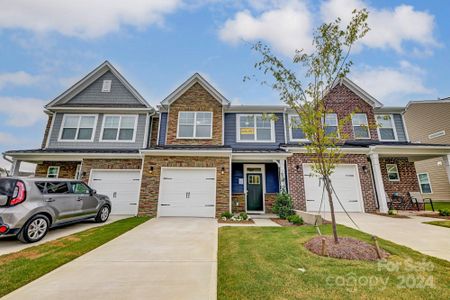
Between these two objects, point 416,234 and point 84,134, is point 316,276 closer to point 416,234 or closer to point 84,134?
point 416,234

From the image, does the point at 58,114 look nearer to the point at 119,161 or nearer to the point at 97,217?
the point at 119,161

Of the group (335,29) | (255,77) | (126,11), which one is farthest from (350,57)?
(126,11)

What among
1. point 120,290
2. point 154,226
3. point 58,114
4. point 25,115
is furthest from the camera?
point 25,115

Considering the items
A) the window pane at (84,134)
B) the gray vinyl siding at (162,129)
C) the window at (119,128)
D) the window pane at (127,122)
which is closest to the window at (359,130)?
the gray vinyl siding at (162,129)

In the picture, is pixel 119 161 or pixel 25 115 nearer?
pixel 119 161

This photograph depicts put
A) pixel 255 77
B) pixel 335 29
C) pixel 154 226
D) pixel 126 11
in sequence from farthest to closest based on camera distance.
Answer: pixel 126 11 → pixel 154 226 → pixel 255 77 → pixel 335 29

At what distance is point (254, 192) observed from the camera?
10.5m

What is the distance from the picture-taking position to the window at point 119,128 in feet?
36.6

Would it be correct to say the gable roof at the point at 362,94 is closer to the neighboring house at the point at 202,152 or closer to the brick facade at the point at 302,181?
the neighboring house at the point at 202,152

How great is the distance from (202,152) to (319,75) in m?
5.84

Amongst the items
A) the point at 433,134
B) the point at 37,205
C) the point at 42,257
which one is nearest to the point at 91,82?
the point at 37,205

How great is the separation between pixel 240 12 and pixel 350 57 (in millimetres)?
7938

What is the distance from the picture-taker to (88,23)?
1013 cm

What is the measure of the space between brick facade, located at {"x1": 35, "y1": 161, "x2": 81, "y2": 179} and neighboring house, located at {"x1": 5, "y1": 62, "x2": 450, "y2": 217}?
0.06m
